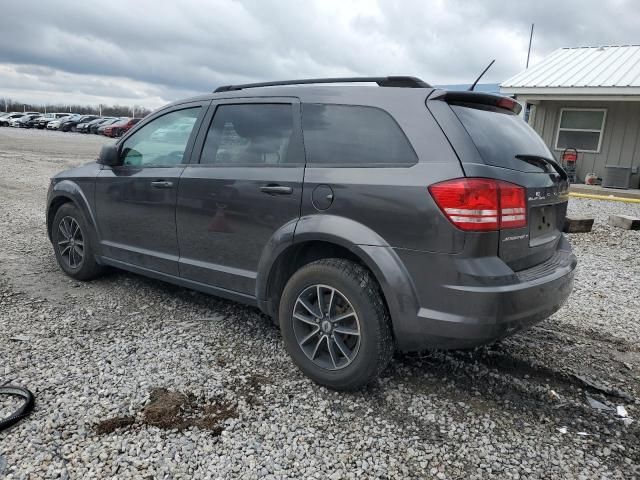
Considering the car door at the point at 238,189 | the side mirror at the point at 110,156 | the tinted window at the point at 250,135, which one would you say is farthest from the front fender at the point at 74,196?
the tinted window at the point at 250,135

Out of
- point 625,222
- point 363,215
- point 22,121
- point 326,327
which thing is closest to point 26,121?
point 22,121

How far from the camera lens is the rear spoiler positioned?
286cm

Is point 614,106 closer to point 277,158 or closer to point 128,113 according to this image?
point 277,158

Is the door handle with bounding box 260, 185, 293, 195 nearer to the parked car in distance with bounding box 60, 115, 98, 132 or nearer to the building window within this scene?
the building window

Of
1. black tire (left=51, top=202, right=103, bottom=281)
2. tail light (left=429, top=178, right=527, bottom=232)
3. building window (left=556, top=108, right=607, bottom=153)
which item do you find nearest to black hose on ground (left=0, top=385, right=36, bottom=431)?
black tire (left=51, top=202, right=103, bottom=281)

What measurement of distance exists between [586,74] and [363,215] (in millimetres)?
13540

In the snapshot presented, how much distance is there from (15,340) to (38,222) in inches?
187

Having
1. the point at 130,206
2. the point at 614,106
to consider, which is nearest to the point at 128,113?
the point at 614,106

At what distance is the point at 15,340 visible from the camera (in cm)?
361

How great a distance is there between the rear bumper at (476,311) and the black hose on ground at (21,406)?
207 centimetres

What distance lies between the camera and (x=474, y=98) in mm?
3023

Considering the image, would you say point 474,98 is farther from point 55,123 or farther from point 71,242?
point 55,123

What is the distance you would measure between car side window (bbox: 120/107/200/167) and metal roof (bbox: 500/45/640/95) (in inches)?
475

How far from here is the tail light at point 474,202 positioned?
255 cm
